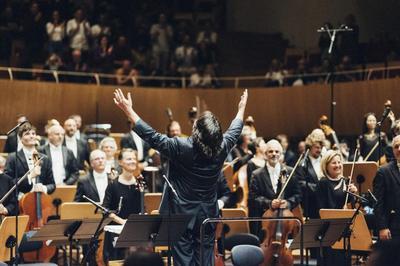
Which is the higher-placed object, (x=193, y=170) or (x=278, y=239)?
(x=193, y=170)

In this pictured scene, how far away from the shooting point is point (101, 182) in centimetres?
840

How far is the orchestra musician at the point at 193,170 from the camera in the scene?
5805 millimetres

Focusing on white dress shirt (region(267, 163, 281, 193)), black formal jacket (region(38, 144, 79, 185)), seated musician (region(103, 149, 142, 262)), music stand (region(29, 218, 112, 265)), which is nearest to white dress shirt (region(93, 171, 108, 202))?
seated musician (region(103, 149, 142, 262))

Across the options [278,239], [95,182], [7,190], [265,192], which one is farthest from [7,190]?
[278,239]

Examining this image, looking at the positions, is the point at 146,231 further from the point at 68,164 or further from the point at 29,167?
the point at 68,164

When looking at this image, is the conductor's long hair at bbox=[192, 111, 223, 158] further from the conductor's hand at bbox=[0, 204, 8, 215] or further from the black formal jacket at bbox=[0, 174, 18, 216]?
the black formal jacket at bbox=[0, 174, 18, 216]

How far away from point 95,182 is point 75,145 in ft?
7.08

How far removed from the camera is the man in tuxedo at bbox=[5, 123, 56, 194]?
8.48m

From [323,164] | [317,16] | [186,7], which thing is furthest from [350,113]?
[323,164]

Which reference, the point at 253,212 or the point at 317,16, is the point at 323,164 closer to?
the point at 253,212

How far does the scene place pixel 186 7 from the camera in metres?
17.9

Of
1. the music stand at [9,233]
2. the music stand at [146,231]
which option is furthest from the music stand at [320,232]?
the music stand at [9,233]

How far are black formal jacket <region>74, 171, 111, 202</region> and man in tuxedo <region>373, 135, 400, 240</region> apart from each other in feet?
8.73

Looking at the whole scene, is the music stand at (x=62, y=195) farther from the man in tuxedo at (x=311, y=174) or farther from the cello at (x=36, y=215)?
the man in tuxedo at (x=311, y=174)
